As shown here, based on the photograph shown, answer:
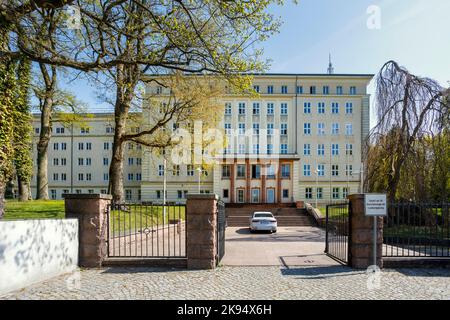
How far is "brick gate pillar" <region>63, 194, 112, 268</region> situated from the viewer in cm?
965

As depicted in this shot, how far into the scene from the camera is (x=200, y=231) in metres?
9.51

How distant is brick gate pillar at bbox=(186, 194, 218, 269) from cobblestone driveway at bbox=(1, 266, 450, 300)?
1.30 ft

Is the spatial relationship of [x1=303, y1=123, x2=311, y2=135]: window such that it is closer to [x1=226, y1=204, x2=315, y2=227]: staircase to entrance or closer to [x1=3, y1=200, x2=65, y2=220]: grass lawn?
[x1=226, y1=204, x2=315, y2=227]: staircase to entrance

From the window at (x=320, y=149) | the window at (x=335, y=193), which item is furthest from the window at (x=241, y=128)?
the window at (x=335, y=193)

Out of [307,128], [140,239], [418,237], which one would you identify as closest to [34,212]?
[140,239]

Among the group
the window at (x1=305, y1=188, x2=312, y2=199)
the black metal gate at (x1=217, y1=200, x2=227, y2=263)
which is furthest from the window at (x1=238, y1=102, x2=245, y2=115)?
the black metal gate at (x1=217, y1=200, x2=227, y2=263)

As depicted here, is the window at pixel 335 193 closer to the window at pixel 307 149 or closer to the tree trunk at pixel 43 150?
the window at pixel 307 149

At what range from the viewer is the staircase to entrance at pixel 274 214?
33.7 metres

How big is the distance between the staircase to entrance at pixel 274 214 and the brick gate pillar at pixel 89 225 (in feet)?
79.2

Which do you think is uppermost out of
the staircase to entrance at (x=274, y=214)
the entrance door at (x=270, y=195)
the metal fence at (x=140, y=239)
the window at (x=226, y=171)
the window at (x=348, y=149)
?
the window at (x=348, y=149)
